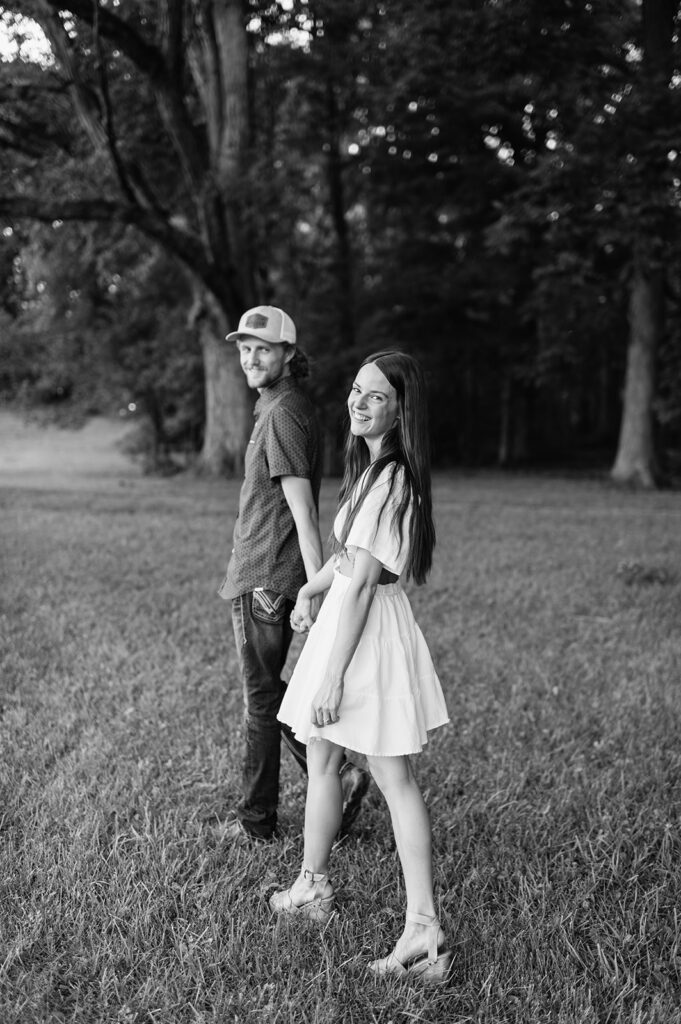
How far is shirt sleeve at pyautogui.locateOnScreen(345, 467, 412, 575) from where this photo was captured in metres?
2.45

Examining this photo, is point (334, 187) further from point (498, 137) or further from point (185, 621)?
point (185, 621)

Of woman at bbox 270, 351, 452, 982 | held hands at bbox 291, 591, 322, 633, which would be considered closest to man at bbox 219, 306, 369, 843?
held hands at bbox 291, 591, 322, 633

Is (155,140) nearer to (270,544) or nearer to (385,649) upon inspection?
(270,544)

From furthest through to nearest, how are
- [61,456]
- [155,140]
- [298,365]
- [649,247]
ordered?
[61,456]
[155,140]
[649,247]
[298,365]

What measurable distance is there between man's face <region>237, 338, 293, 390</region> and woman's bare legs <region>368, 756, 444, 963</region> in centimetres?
148

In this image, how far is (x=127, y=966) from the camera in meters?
2.42

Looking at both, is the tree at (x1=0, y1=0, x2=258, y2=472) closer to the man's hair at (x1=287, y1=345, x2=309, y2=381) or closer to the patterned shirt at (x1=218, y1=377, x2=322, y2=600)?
the man's hair at (x1=287, y1=345, x2=309, y2=381)

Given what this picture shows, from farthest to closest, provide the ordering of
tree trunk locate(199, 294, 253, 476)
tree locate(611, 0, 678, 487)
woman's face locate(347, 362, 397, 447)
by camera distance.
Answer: tree trunk locate(199, 294, 253, 476) < tree locate(611, 0, 678, 487) < woman's face locate(347, 362, 397, 447)

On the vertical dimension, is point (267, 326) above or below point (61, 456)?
above

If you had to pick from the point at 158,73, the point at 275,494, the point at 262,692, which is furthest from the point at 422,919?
the point at 158,73

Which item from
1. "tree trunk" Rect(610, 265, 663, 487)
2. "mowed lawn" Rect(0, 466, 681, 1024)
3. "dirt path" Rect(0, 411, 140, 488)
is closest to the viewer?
"mowed lawn" Rect(0, 466, 681, 1024)

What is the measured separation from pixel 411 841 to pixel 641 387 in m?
19.4

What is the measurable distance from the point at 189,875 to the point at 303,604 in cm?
108

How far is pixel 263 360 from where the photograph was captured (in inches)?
122
